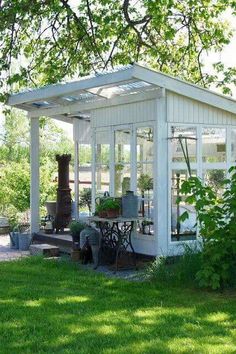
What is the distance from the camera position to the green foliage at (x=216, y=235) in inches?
280

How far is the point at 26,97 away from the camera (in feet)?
34.9

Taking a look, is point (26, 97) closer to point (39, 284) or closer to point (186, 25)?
point (39, 284)

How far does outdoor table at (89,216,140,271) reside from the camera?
29.3 ft

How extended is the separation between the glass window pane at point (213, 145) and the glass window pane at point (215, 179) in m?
0.19

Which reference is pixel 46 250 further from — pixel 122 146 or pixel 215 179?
pixel 215 179

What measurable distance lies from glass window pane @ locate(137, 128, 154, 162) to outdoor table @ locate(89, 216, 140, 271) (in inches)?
38.9

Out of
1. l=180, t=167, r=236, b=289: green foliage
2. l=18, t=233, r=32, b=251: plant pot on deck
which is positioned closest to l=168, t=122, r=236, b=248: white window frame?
l=180, t=167, r=236, b=289: green foliage

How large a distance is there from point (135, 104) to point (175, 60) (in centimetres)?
677

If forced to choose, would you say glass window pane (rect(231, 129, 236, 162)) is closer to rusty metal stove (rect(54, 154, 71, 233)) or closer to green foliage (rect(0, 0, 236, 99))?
rusty metal stove (rect(54, 154, 71, 233))

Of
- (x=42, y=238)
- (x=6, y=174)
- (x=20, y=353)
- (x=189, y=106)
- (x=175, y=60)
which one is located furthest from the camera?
(x=175, y=60)

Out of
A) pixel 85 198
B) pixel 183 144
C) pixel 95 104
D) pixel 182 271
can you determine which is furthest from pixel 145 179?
pixel 85 198

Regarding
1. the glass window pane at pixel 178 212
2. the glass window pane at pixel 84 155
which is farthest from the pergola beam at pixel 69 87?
the glass window pane at pixel 84 155

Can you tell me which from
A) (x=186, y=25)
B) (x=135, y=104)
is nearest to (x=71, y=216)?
(x=135, y=104)

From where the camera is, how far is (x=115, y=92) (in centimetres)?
973
